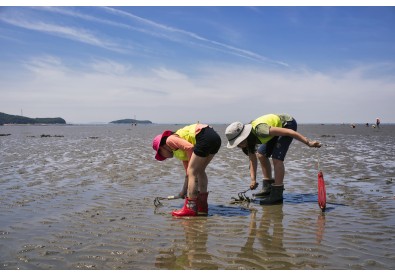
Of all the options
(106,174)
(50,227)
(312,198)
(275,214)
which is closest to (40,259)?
(50,227)

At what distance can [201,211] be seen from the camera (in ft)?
19.6

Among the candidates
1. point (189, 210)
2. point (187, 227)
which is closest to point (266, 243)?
point (187, 227)

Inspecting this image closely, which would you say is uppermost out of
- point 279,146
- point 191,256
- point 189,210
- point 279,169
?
point 279,146

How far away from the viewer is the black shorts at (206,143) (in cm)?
560

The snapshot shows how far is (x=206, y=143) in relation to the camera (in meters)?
5.61

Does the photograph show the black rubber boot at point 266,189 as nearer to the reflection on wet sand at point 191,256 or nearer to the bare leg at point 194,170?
the bare leg at point 194,170

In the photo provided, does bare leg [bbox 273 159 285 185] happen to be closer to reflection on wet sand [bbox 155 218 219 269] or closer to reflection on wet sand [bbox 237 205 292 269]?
reflection on wet sand [bbox 237 205 292 269]

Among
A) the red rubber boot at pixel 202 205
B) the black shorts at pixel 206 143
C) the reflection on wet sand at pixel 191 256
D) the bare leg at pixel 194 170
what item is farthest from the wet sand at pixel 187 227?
the black shorts at pixel 206 143

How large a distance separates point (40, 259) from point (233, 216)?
9.69 feet

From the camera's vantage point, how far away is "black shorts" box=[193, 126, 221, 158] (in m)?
5.60

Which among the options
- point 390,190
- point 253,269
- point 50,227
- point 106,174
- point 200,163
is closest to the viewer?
point 253,269

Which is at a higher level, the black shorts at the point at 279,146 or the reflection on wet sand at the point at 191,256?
the black shorts at the point at 279,146

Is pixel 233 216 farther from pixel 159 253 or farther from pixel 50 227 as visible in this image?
pixel 50 227

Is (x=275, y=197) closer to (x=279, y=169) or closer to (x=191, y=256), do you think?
(x=279, y=169)
